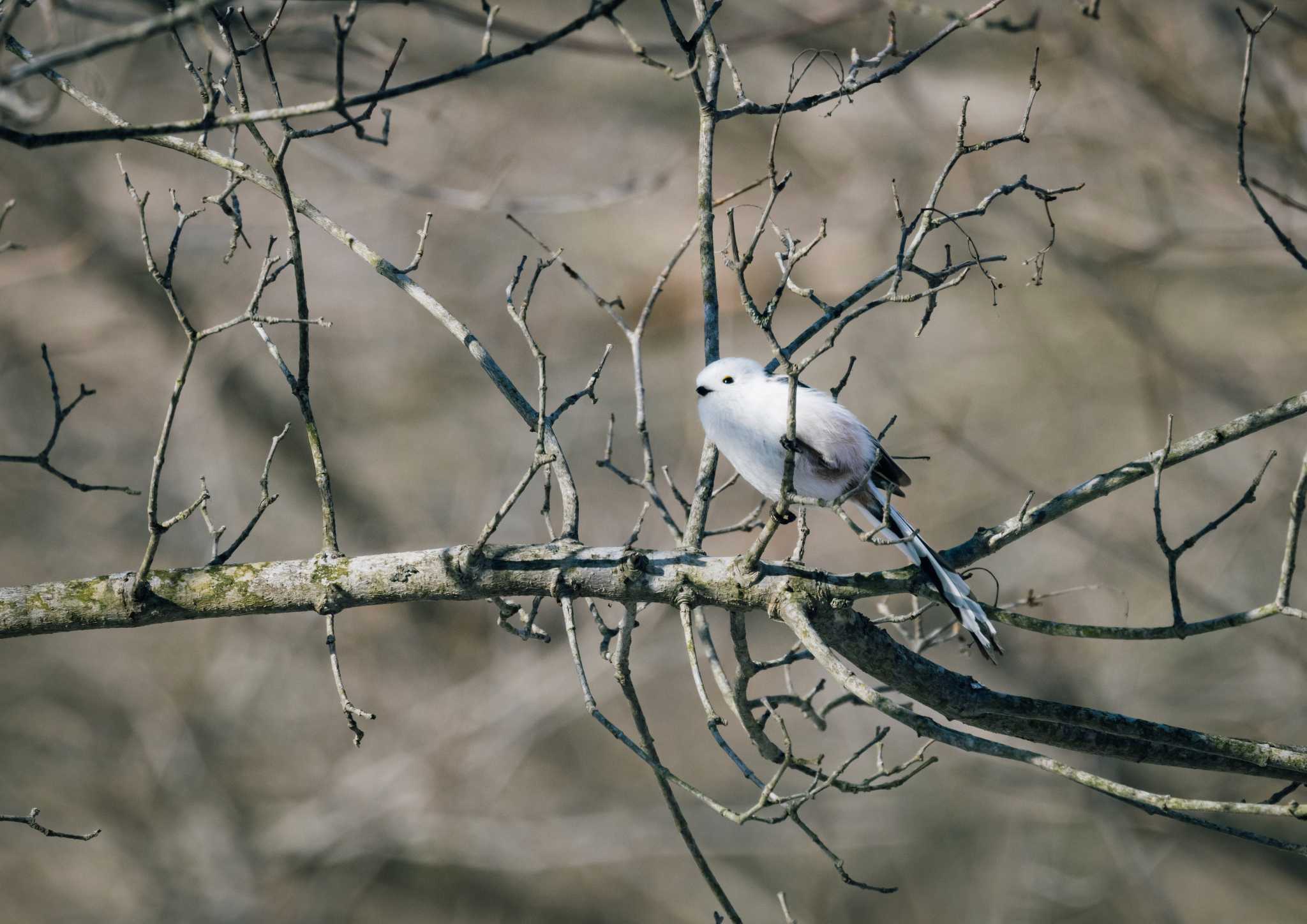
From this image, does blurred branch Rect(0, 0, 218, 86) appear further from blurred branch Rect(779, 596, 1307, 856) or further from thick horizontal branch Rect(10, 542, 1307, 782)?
blurred branch Rect(779, 596, 1307, 856)

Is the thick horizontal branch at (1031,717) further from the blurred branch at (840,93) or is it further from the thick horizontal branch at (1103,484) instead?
the blurred branch at (840,93)

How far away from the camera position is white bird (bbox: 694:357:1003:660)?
1.95m

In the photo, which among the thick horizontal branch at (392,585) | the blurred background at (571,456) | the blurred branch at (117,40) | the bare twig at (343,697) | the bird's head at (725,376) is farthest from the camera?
the blurred background at (571,456)

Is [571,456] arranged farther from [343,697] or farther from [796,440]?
[343,697]

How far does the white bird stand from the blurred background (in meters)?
3.52

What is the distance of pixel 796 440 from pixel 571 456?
429 cm

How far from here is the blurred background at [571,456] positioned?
5.77 metres

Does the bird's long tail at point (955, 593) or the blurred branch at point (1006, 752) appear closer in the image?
the blurred branch at point (1006, 752)

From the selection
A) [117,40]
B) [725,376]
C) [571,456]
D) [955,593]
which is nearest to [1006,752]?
[955,593]

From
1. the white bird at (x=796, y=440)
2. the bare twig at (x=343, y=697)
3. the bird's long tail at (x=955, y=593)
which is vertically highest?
the white bird at (x=796, y=440)

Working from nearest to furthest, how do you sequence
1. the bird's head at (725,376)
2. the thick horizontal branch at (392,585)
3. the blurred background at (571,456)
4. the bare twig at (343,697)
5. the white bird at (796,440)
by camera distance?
1. the bare twig at (343,697)
2. the thick horizontal branch at (392,585)
3. the white bird at (796,440)
4. the bird's head at (725,376)
5. the blurred background at (571,456)

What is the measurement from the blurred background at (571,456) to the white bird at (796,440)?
11.5 feet

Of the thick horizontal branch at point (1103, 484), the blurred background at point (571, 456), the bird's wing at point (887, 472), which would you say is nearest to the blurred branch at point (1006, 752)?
the thick horizontal branch at point (1103, 484)

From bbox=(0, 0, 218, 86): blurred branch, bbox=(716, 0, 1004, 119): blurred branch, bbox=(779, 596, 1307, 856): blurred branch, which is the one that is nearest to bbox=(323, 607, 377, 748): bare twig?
bbox=(779, 596, 1307, 856): blurred branch
